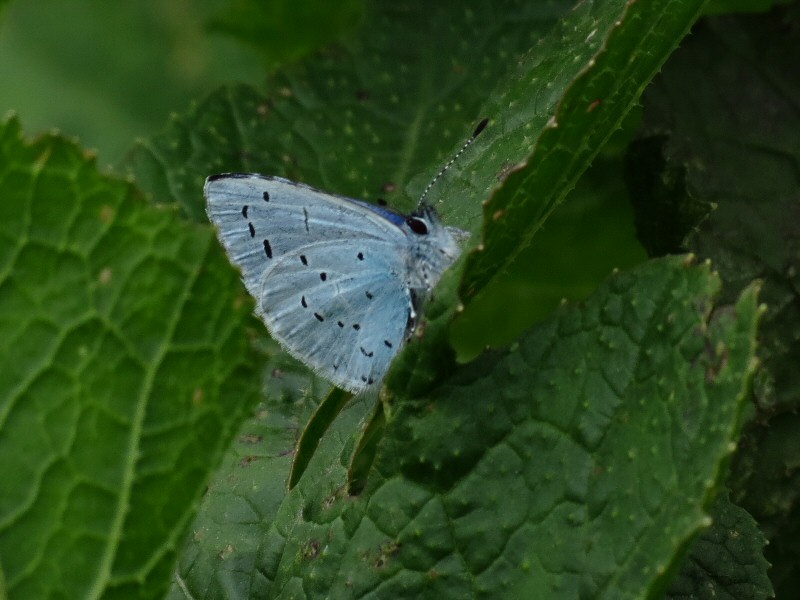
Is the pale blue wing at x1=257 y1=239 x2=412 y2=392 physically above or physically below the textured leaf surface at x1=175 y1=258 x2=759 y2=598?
below

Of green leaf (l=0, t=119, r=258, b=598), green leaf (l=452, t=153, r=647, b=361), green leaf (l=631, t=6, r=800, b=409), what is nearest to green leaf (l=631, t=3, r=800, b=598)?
green leaf (l=631, t=6, r=800, b=409)

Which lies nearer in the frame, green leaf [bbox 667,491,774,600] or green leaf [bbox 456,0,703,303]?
green leaf [bbox 456,0,703,303]

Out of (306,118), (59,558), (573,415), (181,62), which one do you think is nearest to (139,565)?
(59,558)

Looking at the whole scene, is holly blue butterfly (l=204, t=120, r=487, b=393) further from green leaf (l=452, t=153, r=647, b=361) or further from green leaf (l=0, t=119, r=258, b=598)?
green leaf (l=0, t=119, r=258, b=598)

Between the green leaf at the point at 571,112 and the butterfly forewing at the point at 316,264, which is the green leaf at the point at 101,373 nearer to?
the green leaf at the point at 571,112

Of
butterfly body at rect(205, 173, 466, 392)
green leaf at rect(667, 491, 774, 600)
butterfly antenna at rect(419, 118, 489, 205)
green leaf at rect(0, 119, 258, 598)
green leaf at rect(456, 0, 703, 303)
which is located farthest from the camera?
butterfly body at rect(205, 173, 466, 392)

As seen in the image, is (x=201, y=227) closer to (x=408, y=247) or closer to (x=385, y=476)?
(x=385, y=476)

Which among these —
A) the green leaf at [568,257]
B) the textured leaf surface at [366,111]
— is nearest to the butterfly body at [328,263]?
the textured leaf surface at [366,111]
